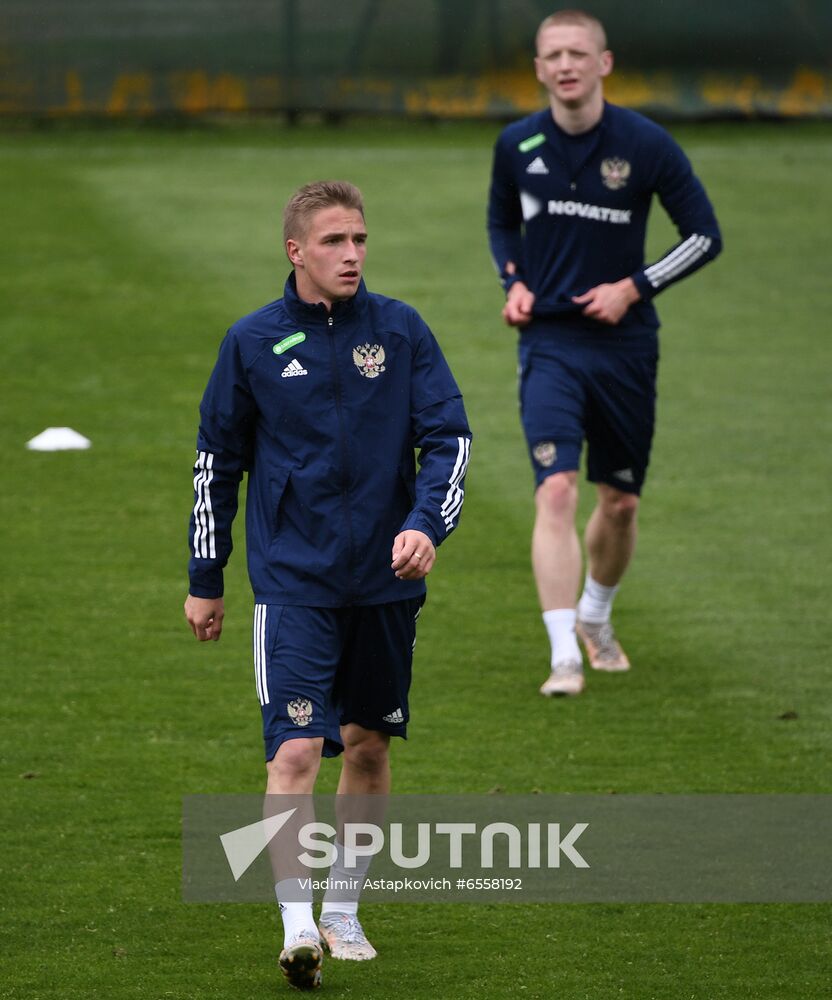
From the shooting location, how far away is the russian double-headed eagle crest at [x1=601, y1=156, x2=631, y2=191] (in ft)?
25.7

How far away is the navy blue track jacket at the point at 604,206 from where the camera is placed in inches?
309

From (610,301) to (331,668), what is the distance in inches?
123

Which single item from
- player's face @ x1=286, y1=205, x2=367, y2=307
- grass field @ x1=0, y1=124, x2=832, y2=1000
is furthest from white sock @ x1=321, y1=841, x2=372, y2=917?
player's face @ x1=286, y1=205, x2=367, y2=307

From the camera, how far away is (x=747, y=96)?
25406 mm

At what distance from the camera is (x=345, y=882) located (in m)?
5.30

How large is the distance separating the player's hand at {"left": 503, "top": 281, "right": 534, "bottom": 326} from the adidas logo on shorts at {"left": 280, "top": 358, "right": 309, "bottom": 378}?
9.58 feet

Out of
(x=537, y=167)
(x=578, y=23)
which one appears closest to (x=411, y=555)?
(x=537, y=167)

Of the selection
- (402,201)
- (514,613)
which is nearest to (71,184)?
(402,201)

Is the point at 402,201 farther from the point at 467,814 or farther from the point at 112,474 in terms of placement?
the point at 467,814

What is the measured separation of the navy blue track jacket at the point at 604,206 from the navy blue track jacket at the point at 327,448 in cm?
283

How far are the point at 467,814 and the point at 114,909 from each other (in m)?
1.28

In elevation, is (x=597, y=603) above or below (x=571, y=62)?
below

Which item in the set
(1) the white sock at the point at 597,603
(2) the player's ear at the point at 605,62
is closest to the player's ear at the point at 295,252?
(2) the player's ear at the point at 605,62

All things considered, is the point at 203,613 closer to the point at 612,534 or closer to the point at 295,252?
the point at 295,252
